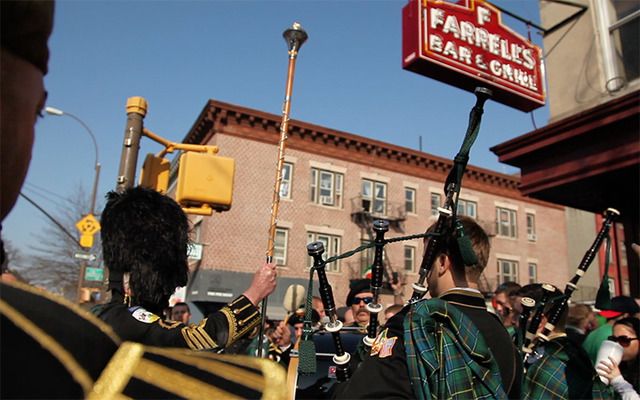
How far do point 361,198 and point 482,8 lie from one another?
63.5 ft

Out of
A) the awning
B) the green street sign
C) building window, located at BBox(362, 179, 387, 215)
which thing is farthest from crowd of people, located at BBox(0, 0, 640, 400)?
building window, located at BBox(362, 179, 387, 215)

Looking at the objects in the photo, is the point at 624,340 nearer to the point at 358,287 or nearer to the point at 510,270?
the point at 358,287

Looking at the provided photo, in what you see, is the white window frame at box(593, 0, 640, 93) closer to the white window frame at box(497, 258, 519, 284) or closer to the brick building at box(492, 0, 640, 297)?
the brick building at box(492, 0, 640, 297)

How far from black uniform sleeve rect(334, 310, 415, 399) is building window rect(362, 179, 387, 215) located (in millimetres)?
25121

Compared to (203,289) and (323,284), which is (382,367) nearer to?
(323,284)

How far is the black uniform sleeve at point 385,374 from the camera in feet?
6.64

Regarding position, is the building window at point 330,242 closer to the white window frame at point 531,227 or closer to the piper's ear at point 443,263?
the white window frame at point 531,227

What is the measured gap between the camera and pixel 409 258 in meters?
27.8

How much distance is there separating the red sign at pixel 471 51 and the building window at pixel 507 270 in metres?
25.0

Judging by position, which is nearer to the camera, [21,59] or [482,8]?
[21,59]

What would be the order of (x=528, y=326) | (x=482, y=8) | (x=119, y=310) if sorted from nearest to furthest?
(x=119, y=310)
(x=528, y=326)
(x=482, y=8)

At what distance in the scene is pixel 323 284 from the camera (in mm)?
2910

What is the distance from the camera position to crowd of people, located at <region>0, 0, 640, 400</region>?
2.38 feet

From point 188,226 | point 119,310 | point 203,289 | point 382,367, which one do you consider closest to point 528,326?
point 382,367
